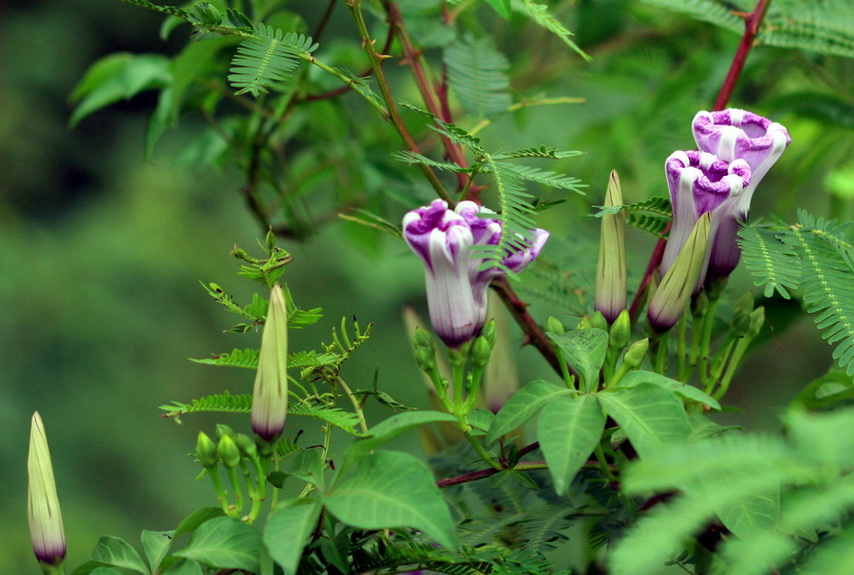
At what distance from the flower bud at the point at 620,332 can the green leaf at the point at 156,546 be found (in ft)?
0.95

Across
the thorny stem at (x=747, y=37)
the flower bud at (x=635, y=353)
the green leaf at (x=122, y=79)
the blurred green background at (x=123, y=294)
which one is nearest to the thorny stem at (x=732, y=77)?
the thorny stem at (x=747, y=37)

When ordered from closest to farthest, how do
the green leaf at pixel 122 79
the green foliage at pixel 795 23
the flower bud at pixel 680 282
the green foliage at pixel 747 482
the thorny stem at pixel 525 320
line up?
the green foliage at pixel 747 482 → the flower bud at pixel 680 282 → the thorny stem at pixel 525 320 → the green foliage at pixel 795 23 → the green leaf at pixel 122 79

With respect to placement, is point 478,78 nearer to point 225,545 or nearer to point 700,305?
point 700,305

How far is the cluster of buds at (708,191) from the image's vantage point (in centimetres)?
51

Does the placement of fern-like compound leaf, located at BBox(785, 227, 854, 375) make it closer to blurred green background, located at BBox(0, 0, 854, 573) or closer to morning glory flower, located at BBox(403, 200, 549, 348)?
morning glory flower, located at BBox(403, 200, 549, 348)

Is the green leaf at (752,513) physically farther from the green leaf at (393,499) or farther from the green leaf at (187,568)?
the green leaf at (187,568)

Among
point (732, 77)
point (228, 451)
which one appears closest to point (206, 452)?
point (228, 451)

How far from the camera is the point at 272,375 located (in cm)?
45

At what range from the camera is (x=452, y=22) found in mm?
841

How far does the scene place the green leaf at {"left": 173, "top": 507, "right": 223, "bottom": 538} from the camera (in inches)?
18.0

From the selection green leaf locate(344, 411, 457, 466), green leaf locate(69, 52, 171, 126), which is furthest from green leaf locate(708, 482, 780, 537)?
green leaf locate(69, 52, 171, 126)

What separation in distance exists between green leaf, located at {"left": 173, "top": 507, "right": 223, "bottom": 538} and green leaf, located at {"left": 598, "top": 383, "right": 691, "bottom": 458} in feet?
0.73

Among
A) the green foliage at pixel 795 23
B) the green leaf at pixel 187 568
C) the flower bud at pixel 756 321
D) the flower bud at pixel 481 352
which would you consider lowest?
the green leaf at pixel 187 568

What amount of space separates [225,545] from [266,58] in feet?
0.93
